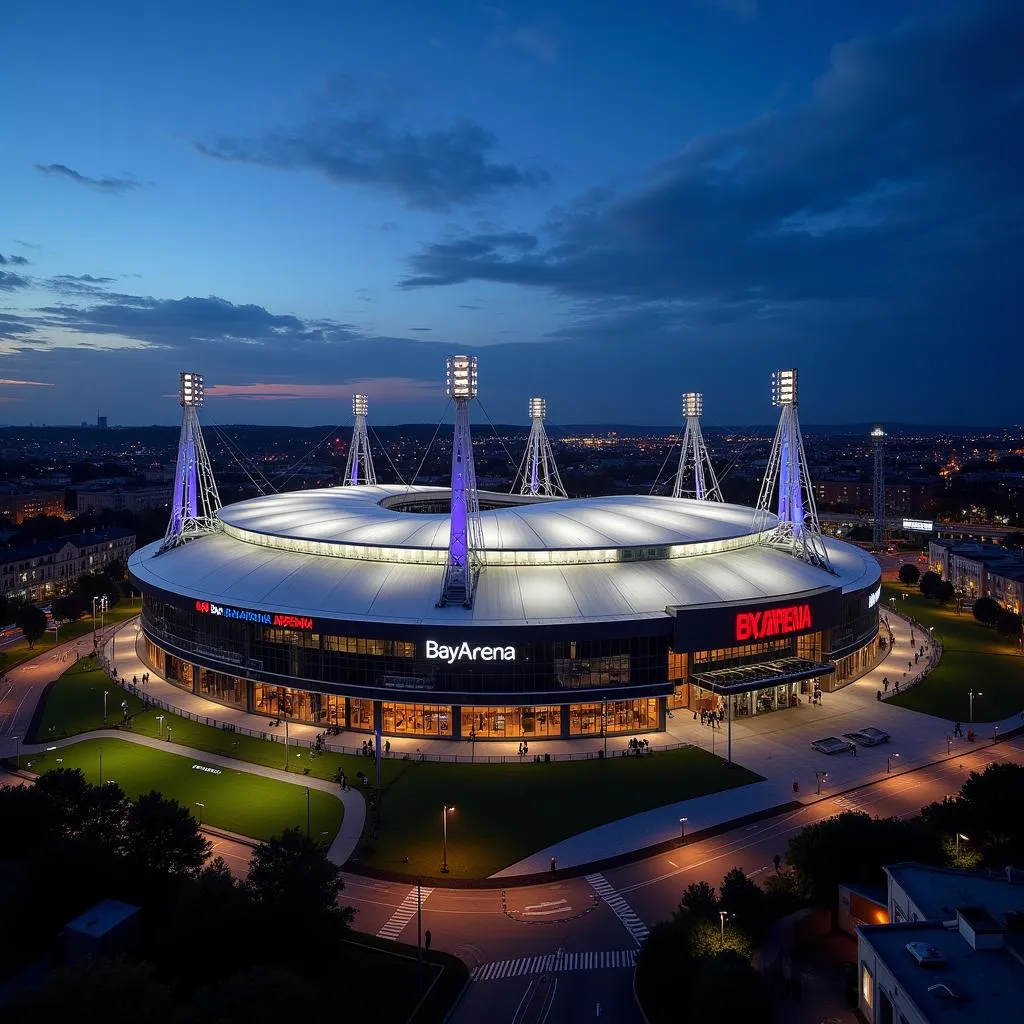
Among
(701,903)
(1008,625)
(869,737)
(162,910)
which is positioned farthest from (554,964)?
(1008,625)

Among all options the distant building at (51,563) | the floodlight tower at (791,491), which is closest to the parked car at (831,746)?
the floodlight tower at (791,491)

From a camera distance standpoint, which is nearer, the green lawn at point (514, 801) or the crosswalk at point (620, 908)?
the crosswalk at point (620, 908)

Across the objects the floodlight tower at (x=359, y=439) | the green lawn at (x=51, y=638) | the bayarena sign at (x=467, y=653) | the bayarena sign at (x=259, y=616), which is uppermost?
the floodlight tower at (x=359, y=439)

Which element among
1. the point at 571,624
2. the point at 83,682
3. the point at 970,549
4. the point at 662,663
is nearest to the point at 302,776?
the point at 571,624

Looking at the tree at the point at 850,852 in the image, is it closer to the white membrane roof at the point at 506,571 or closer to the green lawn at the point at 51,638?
the white membrane roof at the point at 506,571

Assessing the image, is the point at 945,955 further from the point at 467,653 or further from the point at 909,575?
the point at 909,575

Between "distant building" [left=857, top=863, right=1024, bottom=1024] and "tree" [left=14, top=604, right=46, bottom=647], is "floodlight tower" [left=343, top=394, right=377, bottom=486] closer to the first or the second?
"tree" [left=14, top=604, right=46, bottom=647]
